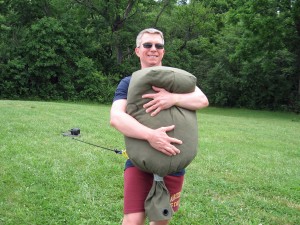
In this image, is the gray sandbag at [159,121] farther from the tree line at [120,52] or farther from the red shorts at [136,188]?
the tree line at [120,52]

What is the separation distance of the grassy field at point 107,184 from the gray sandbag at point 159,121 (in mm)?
1841

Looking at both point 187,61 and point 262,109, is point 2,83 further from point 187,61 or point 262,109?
point 262,109

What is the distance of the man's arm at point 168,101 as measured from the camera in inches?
88.6

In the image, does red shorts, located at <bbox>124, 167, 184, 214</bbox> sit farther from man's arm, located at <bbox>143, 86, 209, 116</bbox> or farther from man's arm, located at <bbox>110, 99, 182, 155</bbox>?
man's arm, located at <bbox>143, 86, 209, 116</bbox>

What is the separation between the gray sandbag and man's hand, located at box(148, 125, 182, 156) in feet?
0.12

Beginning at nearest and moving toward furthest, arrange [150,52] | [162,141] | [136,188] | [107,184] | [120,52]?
1. [162,141]
2. [136,188]
3. [150,52]
4. [107,184]
5. [120,52]

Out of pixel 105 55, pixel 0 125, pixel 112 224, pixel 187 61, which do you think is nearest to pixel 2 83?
pixel 105 55

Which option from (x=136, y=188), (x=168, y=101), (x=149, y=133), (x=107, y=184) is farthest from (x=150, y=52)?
(x=107, y=184)

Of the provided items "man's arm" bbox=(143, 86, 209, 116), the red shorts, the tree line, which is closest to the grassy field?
the red shorts

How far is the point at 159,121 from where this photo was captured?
2258mm

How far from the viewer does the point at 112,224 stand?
12.5 feet

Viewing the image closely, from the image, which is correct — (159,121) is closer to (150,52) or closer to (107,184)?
(150,52)

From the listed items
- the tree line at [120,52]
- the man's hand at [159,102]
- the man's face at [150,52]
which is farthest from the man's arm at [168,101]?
the tree line at [120,52]

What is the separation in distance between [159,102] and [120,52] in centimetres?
2810
